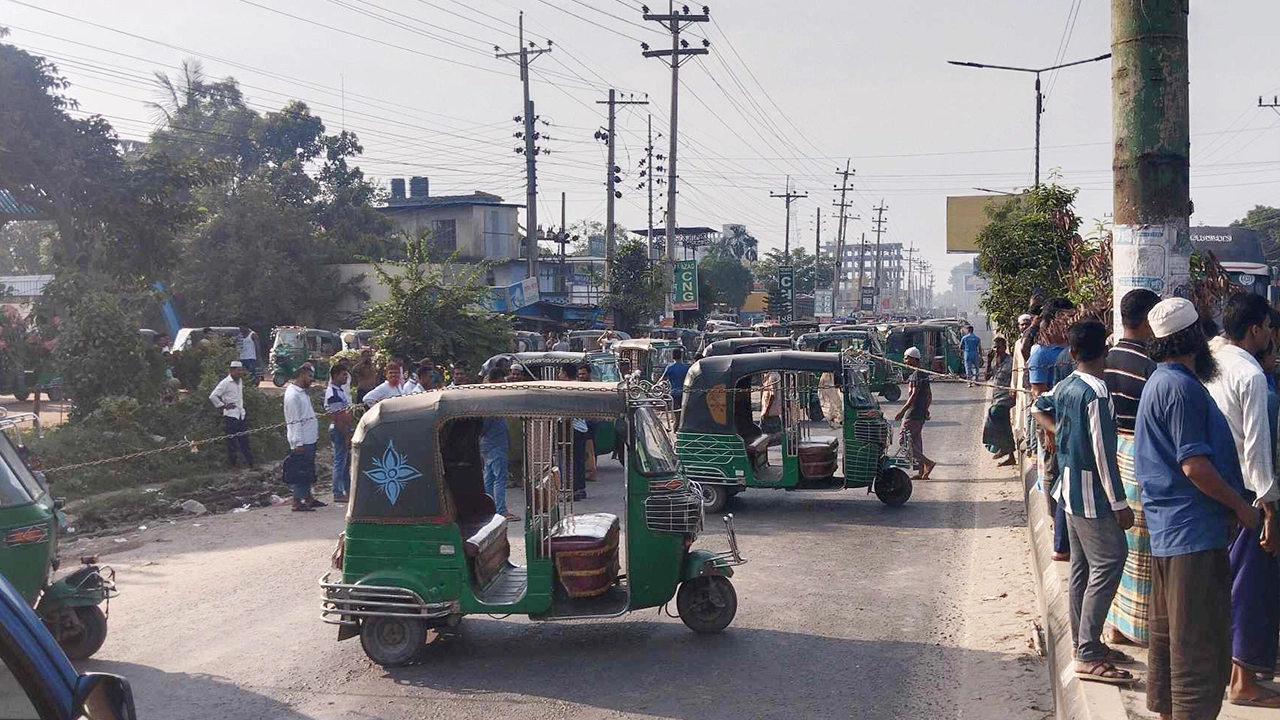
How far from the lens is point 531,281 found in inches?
1425

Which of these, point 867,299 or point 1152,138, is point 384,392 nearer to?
point 1152,138

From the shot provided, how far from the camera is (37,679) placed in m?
2.83

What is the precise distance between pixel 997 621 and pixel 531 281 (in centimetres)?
2850

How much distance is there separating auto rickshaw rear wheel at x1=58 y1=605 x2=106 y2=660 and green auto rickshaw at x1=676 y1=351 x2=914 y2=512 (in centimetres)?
704

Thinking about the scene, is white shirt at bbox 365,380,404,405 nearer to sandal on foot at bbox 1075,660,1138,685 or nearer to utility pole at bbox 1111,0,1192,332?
utility pole at bbox 1111,0,1192,332

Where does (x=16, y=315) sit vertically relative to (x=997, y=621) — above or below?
above

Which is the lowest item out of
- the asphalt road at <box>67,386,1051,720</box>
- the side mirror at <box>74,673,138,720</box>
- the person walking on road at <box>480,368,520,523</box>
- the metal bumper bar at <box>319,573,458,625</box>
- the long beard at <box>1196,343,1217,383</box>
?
the asphalt road at <box>67,386,1051,720</box>

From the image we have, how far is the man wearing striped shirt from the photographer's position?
18.7 ft

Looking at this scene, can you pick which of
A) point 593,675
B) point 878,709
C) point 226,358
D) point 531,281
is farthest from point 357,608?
point 531,281

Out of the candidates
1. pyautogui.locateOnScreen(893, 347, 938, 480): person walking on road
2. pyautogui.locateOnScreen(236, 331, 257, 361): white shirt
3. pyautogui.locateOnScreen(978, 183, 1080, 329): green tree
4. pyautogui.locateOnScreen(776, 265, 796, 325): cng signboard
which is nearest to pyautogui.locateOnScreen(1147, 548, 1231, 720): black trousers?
pyautogui.locateOnScreen(893, 347, 938, 480): person walking on road

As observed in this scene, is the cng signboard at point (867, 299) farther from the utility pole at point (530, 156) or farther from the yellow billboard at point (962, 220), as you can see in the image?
the utility pole at point (530, 156)

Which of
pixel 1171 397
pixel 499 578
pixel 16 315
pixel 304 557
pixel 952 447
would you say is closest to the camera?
pixel 1171 397

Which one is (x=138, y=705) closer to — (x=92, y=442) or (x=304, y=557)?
(x=304, y=557)

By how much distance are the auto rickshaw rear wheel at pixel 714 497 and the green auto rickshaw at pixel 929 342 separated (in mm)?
22353
